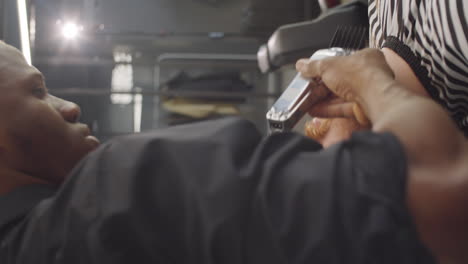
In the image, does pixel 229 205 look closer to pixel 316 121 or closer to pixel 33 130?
pixel 33 130

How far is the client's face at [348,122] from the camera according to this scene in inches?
23.2

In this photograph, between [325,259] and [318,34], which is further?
[318,34]

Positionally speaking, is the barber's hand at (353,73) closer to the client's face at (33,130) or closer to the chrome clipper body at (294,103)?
the chrome clipper body at (294,103)

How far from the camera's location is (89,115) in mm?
1715

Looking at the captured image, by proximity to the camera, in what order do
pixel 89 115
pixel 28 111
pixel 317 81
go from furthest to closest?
pixel 89 115 → pixel 317 81 → pixel 28 111

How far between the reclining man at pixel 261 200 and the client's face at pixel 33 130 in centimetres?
8

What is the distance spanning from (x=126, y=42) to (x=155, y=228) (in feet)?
4.78

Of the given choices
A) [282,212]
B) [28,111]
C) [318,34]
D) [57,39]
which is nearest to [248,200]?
[282,212]

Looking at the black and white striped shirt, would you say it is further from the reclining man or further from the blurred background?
the blurred background

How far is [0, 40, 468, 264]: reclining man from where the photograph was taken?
13.8 inches

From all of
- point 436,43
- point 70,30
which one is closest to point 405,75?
point 436,43

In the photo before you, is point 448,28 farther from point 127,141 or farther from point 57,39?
point 57,39

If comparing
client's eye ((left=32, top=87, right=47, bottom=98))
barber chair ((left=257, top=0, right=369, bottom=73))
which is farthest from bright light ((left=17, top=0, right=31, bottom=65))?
client's eye ((left=32, top=87, right=47, bottom=98))

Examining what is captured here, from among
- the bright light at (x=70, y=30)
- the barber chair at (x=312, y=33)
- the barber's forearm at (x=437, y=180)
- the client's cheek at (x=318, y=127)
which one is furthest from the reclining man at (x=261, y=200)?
the bright light at (x=70, y=30)
